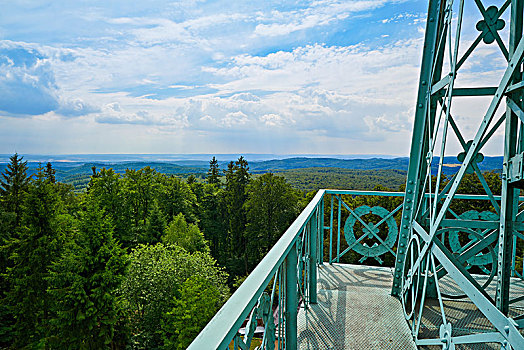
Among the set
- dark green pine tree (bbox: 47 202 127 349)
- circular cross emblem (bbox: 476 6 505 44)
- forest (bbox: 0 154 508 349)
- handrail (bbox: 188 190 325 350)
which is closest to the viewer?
handrail (bbox: 188 190 325 350)

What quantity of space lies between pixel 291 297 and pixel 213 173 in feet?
120

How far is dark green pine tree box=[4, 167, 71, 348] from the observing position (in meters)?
16.7

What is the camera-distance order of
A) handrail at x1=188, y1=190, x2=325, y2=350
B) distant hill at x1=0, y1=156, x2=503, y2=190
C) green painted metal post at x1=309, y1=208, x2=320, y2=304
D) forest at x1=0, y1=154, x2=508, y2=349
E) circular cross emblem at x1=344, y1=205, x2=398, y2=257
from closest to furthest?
handrail at x1=188, y1=190, x2=325, y2=350 → green painted metal post at x1=309, y1=208, x2=320, y2=304 → circular cross emblem at x1=344, y1=205, x2=398, y2=257 → forest at x1=0, y1=154, x2=508, y2=349 → distant hill at x1=0, y1=156, x2=503, y2=190

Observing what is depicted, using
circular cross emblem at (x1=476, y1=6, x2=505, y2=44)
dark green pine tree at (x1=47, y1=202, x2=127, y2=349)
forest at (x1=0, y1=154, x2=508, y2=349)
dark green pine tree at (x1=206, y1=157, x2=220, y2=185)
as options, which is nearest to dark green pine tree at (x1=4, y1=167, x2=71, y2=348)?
forest at (x1=0, y1=154, x2=508, y2=349)

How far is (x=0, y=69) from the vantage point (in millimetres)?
71062

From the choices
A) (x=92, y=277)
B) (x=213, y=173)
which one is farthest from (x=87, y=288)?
(x=213, y=173)

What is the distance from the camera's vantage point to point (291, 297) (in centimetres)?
184

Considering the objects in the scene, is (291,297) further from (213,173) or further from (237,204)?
(213,173)

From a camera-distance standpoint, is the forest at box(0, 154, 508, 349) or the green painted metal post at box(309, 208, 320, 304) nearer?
the green painted metal post at box(309, 208, 320, 304)

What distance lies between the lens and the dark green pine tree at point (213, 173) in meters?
37.4

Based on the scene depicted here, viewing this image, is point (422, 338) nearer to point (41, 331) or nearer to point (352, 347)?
point (352, 347)

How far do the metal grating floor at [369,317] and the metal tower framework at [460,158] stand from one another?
0.12 m

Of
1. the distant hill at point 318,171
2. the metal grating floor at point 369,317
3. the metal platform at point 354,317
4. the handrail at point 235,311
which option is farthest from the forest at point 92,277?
the handrail at point 235,311

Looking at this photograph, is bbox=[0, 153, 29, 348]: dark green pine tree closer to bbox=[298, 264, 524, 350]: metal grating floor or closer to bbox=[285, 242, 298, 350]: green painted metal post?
bbox=[298, 264, 524, 350]: metal grating floor
